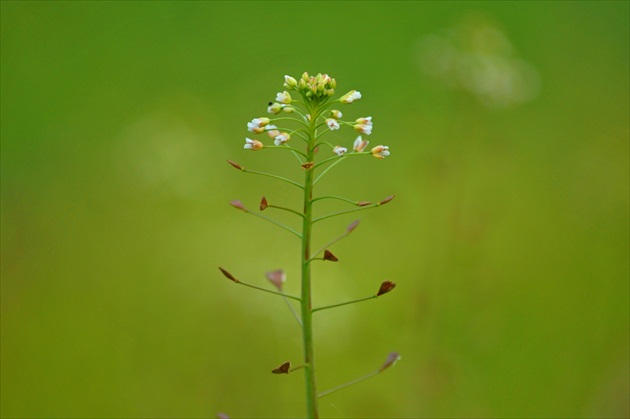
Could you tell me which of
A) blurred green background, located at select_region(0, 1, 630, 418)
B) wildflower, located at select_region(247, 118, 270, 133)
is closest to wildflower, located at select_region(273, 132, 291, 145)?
wildflower, located at select_region(247, 118, 270, 133)

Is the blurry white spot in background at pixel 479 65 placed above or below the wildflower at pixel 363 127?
above

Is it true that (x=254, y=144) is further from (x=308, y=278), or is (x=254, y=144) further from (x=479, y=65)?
(x=479, y=65)

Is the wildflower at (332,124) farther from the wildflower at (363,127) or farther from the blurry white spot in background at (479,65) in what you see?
the blurry white spot in background at (479,65)

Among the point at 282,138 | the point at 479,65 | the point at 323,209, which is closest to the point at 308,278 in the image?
the point at 282,138

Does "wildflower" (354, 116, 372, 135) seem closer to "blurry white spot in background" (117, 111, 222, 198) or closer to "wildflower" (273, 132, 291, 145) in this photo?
"wildflower" (273, 132, 291, 145)

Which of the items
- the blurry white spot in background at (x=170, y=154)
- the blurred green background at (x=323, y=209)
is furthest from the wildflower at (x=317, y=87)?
the blurry white spot in background at (x=170, y=154)

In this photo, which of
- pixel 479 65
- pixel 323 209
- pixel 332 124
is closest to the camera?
pixel 332 124

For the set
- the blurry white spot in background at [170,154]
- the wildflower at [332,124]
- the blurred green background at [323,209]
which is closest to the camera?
the wildflower at [332,124]
